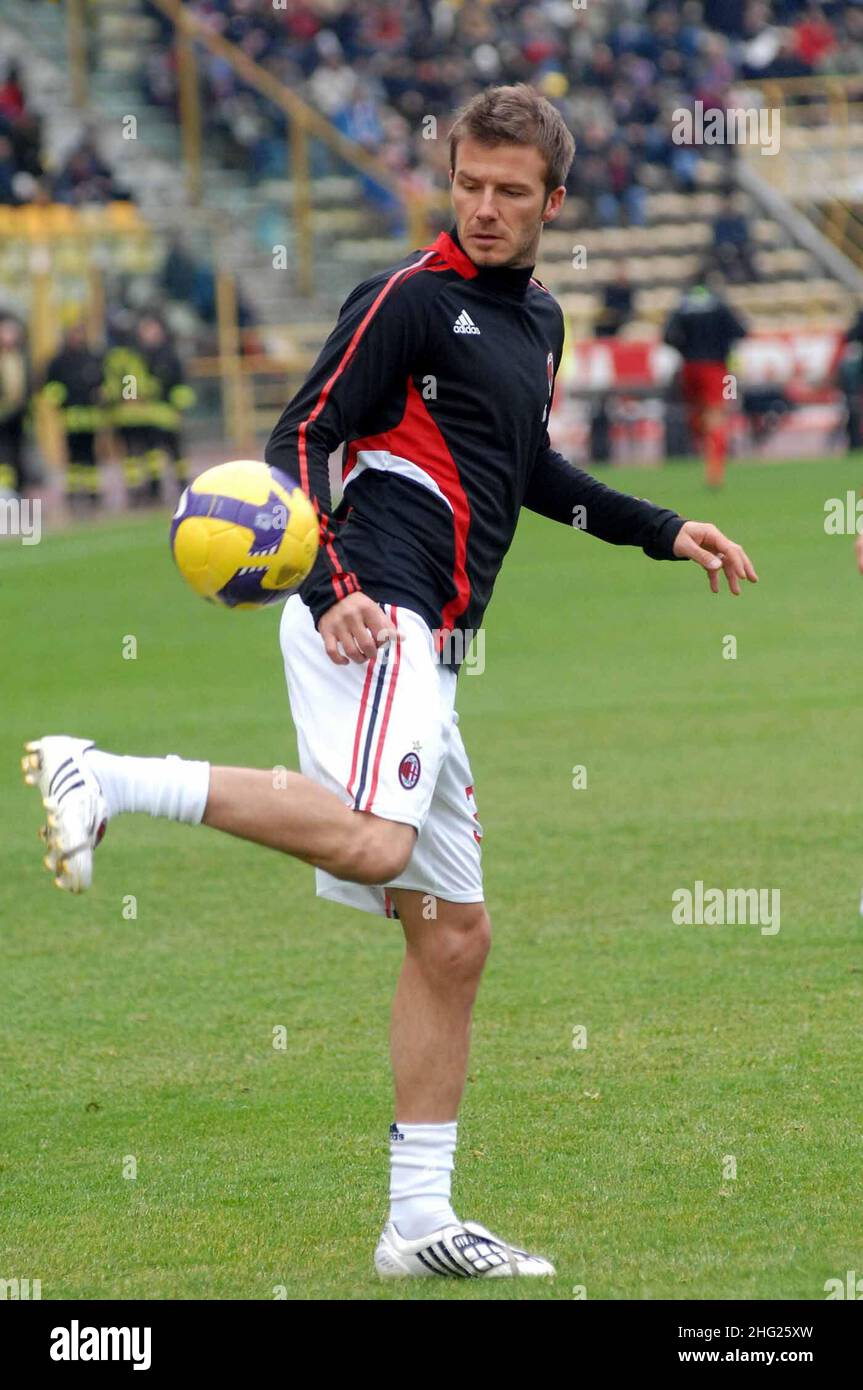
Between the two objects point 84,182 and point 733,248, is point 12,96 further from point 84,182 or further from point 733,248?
point 733,248

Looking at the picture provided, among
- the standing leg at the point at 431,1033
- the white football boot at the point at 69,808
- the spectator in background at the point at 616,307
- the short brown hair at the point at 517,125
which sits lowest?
the standing leg at the point at 431,1033

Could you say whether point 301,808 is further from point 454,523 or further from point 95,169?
point 95,169

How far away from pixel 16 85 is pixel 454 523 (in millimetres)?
30102

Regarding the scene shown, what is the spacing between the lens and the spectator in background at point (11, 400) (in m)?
25.7

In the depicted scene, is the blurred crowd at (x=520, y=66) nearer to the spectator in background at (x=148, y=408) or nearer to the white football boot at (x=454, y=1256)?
the spectator in background at (x=148, y=408)

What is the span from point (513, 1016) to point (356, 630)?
2554 millimetres

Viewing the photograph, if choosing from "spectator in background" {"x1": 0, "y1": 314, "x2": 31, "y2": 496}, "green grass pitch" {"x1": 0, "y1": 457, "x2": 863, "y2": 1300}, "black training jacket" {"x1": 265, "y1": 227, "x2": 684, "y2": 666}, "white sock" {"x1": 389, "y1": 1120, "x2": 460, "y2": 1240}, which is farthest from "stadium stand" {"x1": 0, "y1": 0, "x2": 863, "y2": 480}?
"white sock" {"x1": 389, "y1": 1120, "x2": 460, "y2": 1240}

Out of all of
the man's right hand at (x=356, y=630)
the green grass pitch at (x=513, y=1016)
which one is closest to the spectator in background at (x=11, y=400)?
the green grass pitch at (x=513, y=1016)

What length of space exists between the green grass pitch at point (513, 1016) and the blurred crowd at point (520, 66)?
24888mm

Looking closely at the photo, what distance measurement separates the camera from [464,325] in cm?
470

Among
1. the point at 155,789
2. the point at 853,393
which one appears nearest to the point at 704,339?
the point at 853,393
